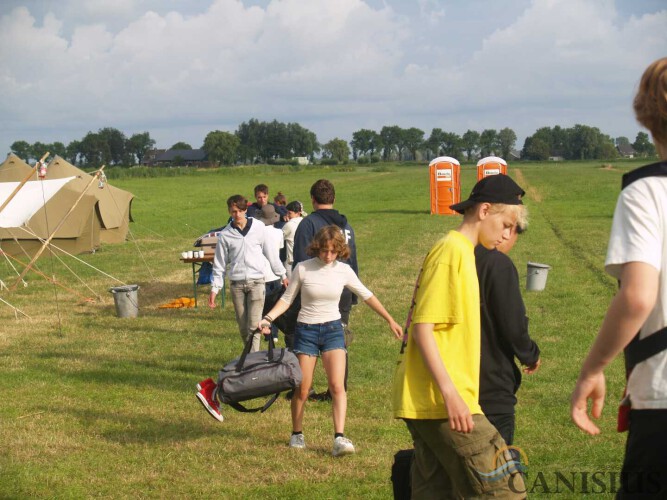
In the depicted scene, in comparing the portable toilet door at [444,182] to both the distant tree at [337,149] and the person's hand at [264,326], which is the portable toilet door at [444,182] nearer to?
the person's hand at [264,326]

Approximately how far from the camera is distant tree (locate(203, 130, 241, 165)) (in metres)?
146

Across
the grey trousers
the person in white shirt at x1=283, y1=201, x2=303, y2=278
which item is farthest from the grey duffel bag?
the person in white shirt at x1=283, y1=201, x2=303, y2=278

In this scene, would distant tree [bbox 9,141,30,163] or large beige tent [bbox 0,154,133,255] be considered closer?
large beige tent [bbox 0,154,133,255]

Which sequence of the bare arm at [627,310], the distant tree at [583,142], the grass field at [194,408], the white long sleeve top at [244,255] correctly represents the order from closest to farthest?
the bare arm at [627,310], the grass field at [194,408], the white long sleeve top at [244,255], the distant tree at [583,142]

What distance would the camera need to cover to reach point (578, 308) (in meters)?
12.1

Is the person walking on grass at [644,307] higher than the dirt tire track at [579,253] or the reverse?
higher

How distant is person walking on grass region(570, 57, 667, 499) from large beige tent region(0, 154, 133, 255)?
16.8 meters

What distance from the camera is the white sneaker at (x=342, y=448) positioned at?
612cm

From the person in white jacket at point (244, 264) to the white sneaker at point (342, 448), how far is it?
2514 mm

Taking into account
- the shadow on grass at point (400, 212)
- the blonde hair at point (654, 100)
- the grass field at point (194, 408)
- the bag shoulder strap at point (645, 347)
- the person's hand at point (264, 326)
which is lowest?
the shadow on grass at point (400, 212)

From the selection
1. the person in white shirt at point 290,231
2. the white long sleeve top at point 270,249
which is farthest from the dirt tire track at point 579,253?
the white long sleeve top at point 270,249

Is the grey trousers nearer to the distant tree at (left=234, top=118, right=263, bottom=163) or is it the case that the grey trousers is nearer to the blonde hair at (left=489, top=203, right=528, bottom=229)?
the blonde hair at (left=489, top=203, right=528, bottom=229)

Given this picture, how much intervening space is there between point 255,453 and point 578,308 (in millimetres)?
7216

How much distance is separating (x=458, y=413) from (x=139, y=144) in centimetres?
15328
